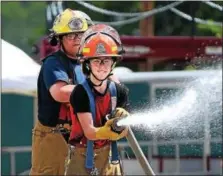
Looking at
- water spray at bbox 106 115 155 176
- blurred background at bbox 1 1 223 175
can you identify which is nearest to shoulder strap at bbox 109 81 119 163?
water spray at bbox 106 115 155 176

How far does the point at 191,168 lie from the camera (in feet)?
40.7

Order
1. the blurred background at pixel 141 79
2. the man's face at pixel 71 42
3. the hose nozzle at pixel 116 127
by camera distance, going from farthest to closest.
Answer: the blurred background at pixel 141 79, the man's face at pixel 71 42, the hose nozzle at pixel 116 127

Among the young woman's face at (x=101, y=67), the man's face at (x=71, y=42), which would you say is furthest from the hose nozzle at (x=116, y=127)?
the man's face at (x=71, y=42)

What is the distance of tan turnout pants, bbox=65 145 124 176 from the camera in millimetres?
5066

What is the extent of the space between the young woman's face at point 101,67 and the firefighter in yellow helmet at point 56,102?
0.50 meters

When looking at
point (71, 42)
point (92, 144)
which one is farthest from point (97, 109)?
point (71, 42)

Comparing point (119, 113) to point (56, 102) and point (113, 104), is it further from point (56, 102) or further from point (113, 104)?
point (56, 102)

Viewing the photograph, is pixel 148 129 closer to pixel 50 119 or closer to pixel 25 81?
pixel 50 119

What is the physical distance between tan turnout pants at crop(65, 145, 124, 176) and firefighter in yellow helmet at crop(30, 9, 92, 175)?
0.41 metres

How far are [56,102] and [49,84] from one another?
0.13 metres

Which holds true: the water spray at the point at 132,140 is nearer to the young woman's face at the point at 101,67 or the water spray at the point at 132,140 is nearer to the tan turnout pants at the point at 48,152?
the young woman's face at the point at 101,67

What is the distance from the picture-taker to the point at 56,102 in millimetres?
5422

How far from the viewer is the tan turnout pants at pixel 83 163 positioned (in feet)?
16.6

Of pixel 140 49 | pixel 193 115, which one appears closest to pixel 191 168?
pixel 140 49
